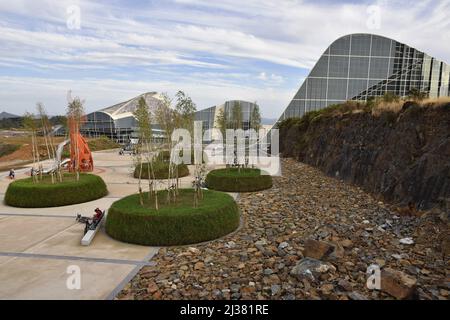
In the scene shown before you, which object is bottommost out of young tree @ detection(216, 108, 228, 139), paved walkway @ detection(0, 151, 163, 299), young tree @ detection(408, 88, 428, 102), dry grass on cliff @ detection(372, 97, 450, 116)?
paved walkway @ detection(0, 151, 163, 299)

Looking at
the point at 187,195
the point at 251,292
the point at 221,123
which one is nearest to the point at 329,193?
the point at 187,195

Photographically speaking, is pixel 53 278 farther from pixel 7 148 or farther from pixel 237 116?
pixel 7 148

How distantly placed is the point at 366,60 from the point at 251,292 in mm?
42678

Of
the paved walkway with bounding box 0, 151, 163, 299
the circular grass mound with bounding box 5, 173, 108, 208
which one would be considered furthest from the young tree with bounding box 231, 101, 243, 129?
the paved walkway with bounding box 0, 151, 163, 299

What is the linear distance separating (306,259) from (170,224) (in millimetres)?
3152

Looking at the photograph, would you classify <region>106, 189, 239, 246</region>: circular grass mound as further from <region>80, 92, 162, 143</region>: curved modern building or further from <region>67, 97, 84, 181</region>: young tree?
<region>80, 92, 162, 143</region>: curved modern building

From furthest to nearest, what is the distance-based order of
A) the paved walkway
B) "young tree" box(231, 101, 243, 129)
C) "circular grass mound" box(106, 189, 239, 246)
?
"young tree" box(231, 101, 243, 129) → "circular grass mound" box(106, 189, 239, 246) → the paved walkway

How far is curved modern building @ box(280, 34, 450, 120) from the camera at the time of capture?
130 ft

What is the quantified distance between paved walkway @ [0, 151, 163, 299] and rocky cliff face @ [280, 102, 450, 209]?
24.5ft

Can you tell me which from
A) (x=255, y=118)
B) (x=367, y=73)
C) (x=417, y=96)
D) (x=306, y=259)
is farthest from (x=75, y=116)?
(x=367, y=73)

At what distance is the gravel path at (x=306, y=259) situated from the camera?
507cm

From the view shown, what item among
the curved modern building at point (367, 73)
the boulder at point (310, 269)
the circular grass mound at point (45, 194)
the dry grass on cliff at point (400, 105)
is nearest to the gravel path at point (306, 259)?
the boulder at point (310, 269)

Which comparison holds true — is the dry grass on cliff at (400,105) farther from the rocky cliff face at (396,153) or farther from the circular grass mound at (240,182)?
the circular grass mound at (240,182)
